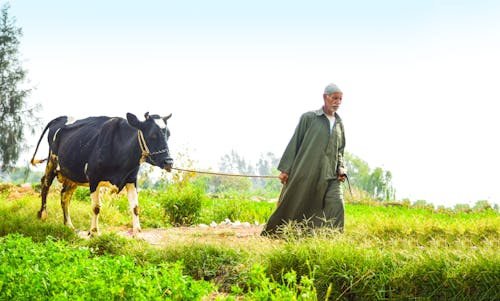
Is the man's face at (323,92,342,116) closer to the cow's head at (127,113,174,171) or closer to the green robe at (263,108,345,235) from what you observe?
the green robe at (263,108,345,235)

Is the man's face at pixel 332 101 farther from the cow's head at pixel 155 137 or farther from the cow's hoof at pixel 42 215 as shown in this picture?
the cow's hoof at pixel 42 215

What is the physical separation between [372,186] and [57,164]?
1975 centimetres

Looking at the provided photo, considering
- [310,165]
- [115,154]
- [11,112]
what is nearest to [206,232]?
[115,154]

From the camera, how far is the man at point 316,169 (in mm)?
7755

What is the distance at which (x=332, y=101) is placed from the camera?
765 cm

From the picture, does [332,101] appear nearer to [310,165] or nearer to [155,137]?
[310,165]

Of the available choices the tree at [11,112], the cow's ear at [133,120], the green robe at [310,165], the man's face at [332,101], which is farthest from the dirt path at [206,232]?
the tree at [11,112]

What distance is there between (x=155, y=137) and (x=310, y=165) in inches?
84.8

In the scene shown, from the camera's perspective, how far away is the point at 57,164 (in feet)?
31.9

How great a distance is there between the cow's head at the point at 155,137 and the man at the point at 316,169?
5.17 ft

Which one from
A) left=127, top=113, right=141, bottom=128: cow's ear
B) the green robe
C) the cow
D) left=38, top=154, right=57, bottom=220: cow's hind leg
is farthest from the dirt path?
left=127, top=113, right=141, bottom=128: cow's ear

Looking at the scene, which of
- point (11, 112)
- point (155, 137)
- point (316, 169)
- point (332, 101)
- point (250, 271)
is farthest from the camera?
point (11, 112)

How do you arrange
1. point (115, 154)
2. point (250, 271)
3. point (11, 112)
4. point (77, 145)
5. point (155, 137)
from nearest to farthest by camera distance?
point (250, 271), point (155, 137), point (115, 154), point (77, 145), point (11, 112)

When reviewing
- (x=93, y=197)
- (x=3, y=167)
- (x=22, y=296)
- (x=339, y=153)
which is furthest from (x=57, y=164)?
(x=3, y=167)
